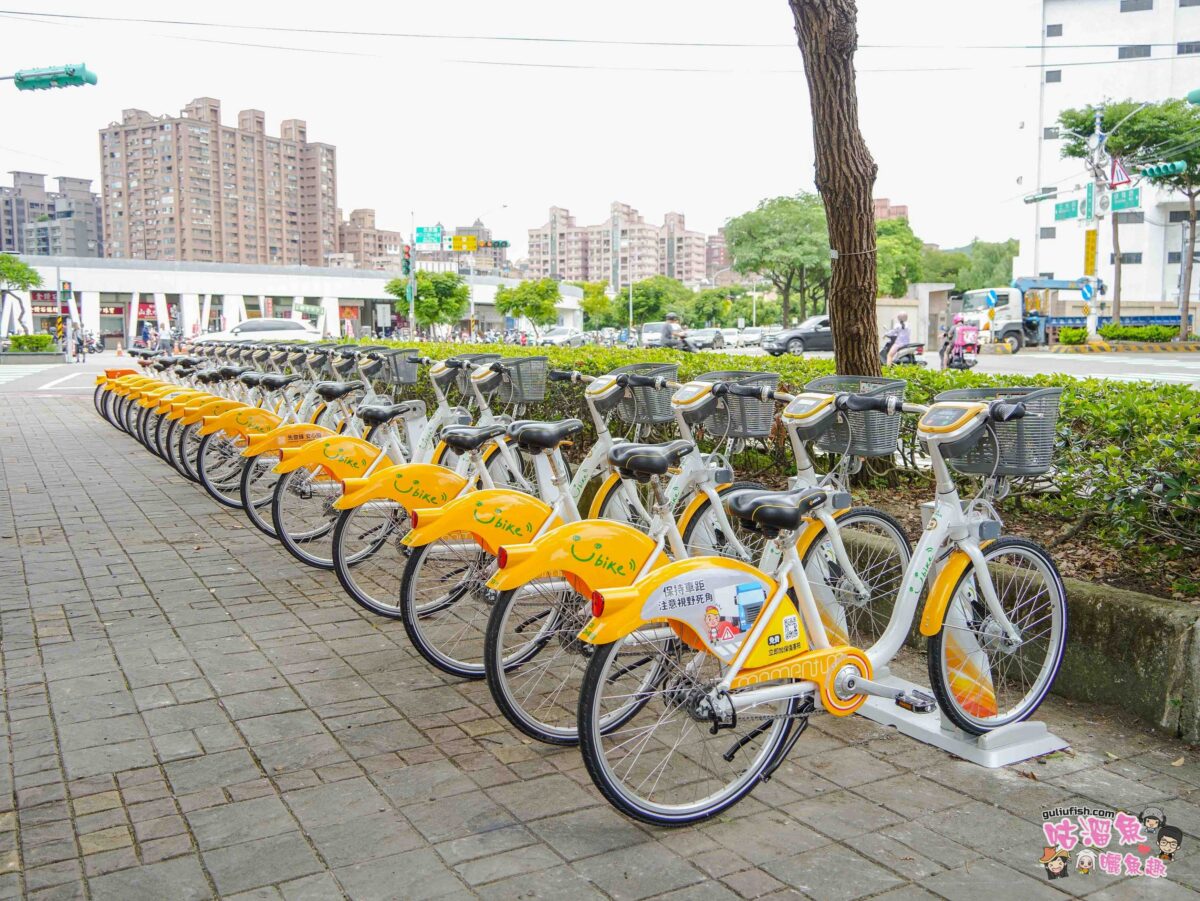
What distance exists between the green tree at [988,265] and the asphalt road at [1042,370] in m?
50.5

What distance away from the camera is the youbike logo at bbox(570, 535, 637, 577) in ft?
11.1

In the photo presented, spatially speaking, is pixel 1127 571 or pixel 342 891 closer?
pixel 342 891

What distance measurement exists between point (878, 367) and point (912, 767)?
314cm

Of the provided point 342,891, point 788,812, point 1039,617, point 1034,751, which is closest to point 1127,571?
point 1039,617

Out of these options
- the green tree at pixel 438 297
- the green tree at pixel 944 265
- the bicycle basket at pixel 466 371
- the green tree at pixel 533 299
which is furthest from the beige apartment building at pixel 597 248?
the bicycle basket at pixel 466 371

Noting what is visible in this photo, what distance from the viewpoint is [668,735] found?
3.55 metres

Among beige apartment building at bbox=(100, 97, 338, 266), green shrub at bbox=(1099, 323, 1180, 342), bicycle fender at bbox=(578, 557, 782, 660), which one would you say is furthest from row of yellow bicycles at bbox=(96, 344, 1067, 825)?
beige apartment building at bbox=(100, 97, 338, 266)

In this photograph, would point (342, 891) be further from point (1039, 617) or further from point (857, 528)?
point (1039, 617)

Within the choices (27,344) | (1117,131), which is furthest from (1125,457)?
(27,344)

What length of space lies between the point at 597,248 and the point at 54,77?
131 m

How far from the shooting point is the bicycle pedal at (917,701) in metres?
3.35

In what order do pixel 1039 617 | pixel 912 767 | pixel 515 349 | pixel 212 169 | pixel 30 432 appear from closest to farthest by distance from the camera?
pixel 912 767 → pixel 1039 617 → pixel 515 349 → pixel 30 432 → pixel 212 169

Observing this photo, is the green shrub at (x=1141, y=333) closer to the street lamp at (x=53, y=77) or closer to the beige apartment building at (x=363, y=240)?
the street lamp at (x=53, y=77)

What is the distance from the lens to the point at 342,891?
8.88 ft
